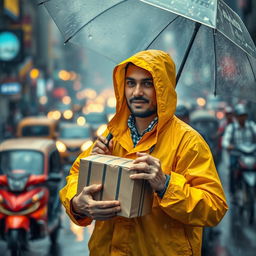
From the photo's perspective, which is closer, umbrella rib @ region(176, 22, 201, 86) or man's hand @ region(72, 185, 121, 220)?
man's hand @ region(72, 185, 121, 220)

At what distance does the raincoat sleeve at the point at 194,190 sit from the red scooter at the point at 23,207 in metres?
5.33

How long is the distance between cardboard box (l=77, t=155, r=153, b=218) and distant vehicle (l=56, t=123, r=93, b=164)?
16.6m

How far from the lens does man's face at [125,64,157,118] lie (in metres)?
3.69

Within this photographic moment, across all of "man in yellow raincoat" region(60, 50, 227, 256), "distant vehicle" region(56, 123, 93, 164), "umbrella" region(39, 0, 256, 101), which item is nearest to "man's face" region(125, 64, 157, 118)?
"man in yellow raincoat" region(60, 50, 227, 256)

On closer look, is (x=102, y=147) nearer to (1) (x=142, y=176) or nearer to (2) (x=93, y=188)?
(2) (x=93, y=188)

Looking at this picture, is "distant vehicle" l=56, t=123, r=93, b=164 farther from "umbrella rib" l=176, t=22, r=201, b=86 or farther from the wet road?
"umbrella rib" l=176, t=22, r=201, b=86

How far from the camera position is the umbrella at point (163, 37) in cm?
466

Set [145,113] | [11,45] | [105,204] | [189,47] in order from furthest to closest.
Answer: [11,45], [189,47], [145,113], [105,204]

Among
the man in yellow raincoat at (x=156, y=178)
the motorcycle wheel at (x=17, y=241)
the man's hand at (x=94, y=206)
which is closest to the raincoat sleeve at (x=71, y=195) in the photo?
the man in yellow raincoat at (x=156, y=178)

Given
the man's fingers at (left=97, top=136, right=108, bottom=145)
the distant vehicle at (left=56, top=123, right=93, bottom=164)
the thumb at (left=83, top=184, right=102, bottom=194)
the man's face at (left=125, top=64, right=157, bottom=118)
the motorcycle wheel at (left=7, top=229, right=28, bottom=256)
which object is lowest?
the distant vehicle at (left=56, top=123, right=93, bottom=164)

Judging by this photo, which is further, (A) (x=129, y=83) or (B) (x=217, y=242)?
(B) (x=217, y=242)

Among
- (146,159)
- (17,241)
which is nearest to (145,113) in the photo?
(146,159)

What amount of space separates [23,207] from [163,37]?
14.1 ft

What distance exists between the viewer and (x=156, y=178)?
3275mm
